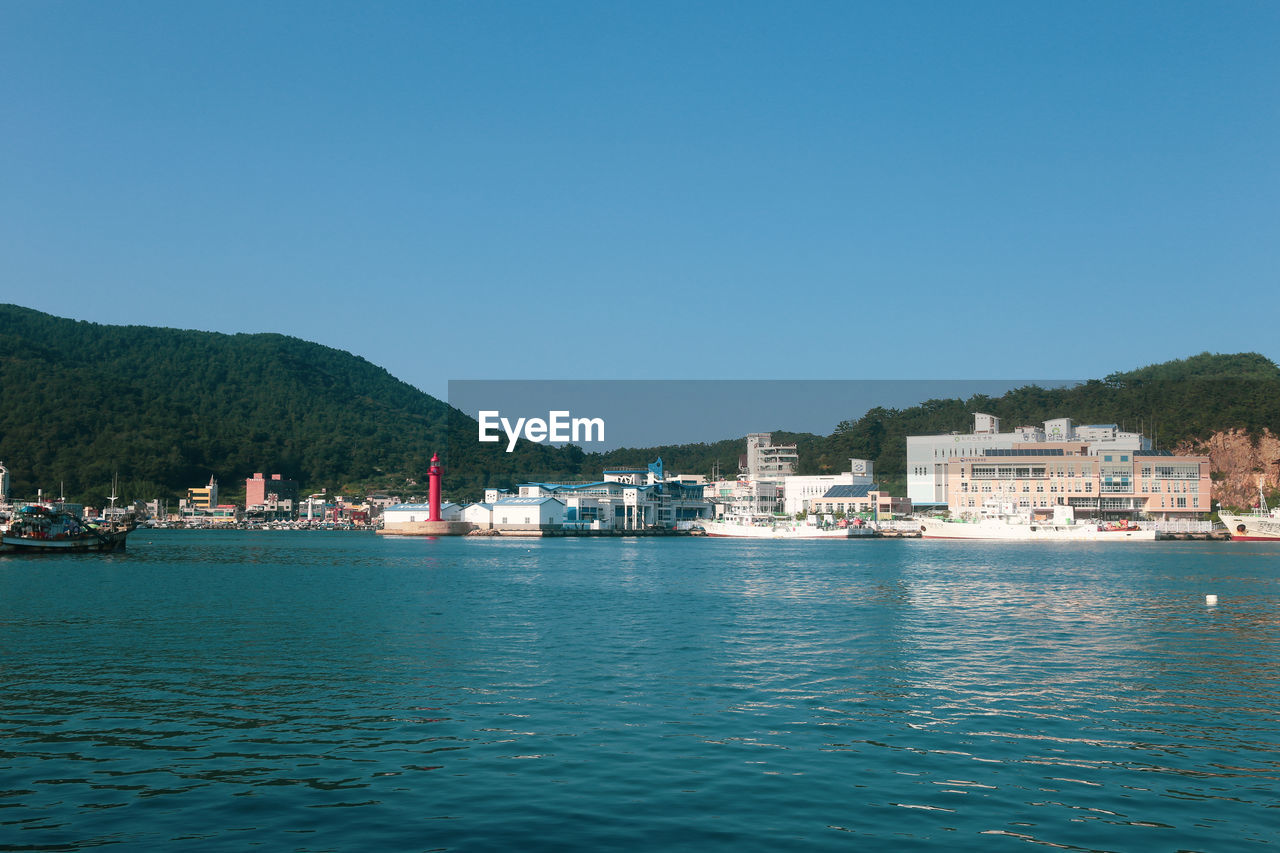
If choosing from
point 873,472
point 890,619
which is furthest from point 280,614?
point 873,472

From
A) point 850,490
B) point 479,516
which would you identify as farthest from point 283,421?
point 850,490

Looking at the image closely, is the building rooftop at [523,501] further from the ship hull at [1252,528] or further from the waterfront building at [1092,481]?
the ship hull at [1252,528]

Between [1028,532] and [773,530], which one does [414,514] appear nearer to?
[773,530]

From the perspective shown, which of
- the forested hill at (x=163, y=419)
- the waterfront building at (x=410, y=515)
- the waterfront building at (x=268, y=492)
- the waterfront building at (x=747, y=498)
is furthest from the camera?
the waterfront building at (x=268, y=492)

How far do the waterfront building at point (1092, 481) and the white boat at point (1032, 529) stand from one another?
280 centimetres

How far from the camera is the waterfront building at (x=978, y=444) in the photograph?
10394cm

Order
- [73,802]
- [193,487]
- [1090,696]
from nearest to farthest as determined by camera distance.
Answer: [73,802] < [1090,696] < [193,487]

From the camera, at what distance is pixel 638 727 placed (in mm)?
11891

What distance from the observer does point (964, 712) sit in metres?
13.0

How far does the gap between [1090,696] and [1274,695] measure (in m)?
2.83

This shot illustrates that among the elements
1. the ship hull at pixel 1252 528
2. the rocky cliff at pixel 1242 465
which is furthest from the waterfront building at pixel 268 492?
the rocky cliff at pixel 1242 465

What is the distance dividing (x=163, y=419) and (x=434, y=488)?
242 feet

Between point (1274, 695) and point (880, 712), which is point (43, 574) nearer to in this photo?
point (880, 712)

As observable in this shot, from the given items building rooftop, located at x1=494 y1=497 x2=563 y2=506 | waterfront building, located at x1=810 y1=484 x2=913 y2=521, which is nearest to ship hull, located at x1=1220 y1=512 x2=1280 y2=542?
waterfront building, located at x1=810 y1=484 x2=913 y2=521
